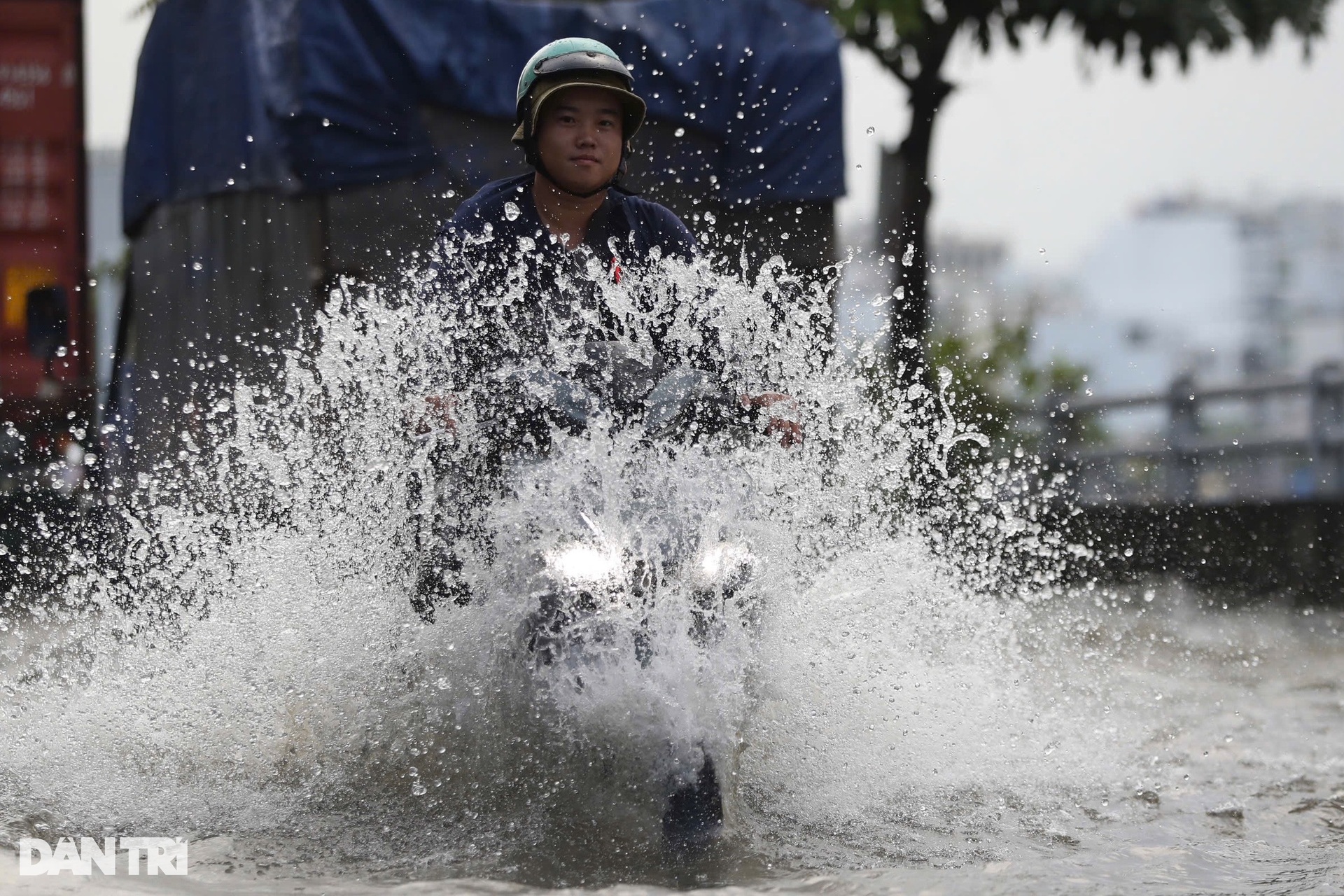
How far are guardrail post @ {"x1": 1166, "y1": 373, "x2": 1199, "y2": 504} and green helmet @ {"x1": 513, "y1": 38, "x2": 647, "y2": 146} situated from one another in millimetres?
8234

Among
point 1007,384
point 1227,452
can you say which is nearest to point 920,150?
point 1007,384

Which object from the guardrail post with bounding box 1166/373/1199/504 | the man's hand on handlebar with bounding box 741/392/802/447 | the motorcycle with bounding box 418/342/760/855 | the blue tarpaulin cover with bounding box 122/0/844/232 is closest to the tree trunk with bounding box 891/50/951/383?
the guardrail post with bounding box 1166/373/1199/504

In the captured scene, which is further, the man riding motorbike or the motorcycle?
the man riding motorbike

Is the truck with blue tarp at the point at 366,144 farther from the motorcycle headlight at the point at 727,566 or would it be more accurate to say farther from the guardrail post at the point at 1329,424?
the motorcycle headlight at the point at 727,566

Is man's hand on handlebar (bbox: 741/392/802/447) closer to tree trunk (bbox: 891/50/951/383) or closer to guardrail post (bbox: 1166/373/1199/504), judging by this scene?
guardrail post (bbox: 1166/373/1199/504)

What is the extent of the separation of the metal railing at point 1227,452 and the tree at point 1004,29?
127 inches

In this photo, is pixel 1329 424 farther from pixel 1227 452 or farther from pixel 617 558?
pixel 617 558

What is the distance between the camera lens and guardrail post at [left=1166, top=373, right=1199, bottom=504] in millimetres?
11523

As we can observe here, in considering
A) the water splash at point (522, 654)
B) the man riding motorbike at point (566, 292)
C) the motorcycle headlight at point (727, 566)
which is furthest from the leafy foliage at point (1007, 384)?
the motorcycle headlight at point (727, 566)

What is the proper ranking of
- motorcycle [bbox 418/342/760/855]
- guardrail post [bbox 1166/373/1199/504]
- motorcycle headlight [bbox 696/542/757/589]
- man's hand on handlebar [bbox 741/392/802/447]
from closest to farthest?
1. motorcycle [bbox 418/342/760/855]
2. motorcycle headlight [bbox 696/542/757/589]
3. man's hand on handlebar [bbox 741/392/802/447]
4. guardrail post [bbox 1166/373/1199/504]

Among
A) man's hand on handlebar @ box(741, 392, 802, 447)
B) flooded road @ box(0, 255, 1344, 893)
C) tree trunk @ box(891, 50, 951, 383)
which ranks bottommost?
flooded road @ box(0, 255, 1344, 893)

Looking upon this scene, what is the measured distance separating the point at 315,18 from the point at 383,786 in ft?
16.7

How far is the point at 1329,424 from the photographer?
10.8m

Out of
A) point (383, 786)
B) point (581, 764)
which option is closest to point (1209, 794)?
point (581, 764)
